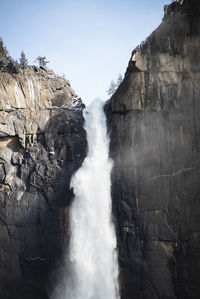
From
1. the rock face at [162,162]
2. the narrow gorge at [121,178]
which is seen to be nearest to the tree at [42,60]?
the narrow gorge at [121,178]

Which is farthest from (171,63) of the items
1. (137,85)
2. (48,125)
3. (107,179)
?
(48,125)

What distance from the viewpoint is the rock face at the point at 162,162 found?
12.8 metres

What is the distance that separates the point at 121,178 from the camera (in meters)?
15.0

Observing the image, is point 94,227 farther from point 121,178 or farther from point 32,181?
point 32,181

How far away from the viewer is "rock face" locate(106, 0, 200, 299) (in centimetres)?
1277

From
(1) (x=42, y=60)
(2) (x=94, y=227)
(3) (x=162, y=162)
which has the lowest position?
(2) (x=94, y=227)

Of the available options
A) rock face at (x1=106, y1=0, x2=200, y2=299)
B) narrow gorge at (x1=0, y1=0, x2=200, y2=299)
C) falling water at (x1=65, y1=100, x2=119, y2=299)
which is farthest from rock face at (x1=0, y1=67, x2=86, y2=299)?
rock face at (x1=106, y1=0, x2=200, y2=299)

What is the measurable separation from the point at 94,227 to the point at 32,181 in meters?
6.23

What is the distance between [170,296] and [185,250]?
310 centimetres

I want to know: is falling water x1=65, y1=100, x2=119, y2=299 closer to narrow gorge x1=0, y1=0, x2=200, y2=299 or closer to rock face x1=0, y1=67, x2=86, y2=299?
narrow gorge x1=0, y1=0, x2=200, y2=299

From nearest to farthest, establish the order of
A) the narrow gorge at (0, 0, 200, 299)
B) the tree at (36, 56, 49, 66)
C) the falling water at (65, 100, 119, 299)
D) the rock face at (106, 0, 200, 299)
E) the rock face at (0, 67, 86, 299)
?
the rock face at (106, 0, 200, 299) < the narrow gorge at (0, 0, 200, 299) < the falling water at (65, 100, 119, 299) < the rock face at (0, 67, 86, 299) < the tree at (36, 56, 49, 66)

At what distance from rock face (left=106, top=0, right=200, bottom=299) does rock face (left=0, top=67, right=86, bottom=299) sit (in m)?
4.93

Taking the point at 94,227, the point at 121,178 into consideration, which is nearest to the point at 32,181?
the point at 94,227

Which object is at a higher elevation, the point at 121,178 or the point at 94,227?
the point at 121,178
